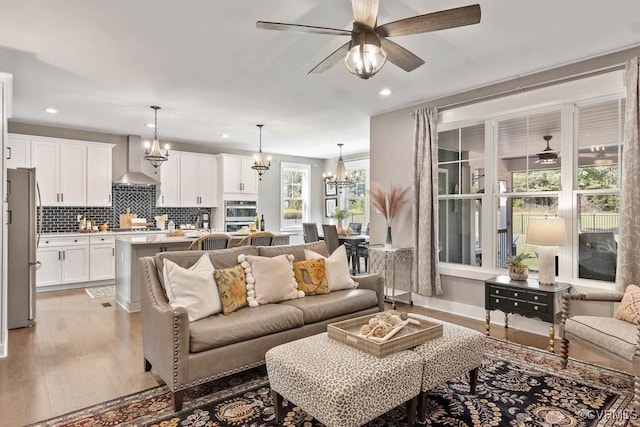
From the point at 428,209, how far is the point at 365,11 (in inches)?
121

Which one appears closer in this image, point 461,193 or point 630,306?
point 630,306

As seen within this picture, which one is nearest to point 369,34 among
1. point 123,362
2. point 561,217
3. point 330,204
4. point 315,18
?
point 315,18

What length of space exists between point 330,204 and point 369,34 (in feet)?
24.9

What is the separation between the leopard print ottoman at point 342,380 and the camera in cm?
185

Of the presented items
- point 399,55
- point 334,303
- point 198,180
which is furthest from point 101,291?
point 399,55

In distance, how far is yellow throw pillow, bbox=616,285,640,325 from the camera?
2.80 meters

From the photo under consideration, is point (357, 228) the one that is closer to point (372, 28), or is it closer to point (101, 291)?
point (101, 291)

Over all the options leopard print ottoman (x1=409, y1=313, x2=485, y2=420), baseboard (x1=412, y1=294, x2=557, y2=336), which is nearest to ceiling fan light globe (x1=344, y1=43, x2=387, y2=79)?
leopard print ottoman (x1=409, y1=313, x2=485, y2=420)

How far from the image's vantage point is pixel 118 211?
713 cm

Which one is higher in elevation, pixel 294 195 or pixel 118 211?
pixel 294 195

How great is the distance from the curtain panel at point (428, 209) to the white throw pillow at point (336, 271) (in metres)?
1.34

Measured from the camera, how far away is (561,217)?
3.91m

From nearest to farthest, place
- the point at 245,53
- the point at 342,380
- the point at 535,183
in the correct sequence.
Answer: the point at 342,380 < the point at 245,53 < the point at 535,183

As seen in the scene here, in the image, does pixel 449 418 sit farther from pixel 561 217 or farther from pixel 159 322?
pixel 561 217
